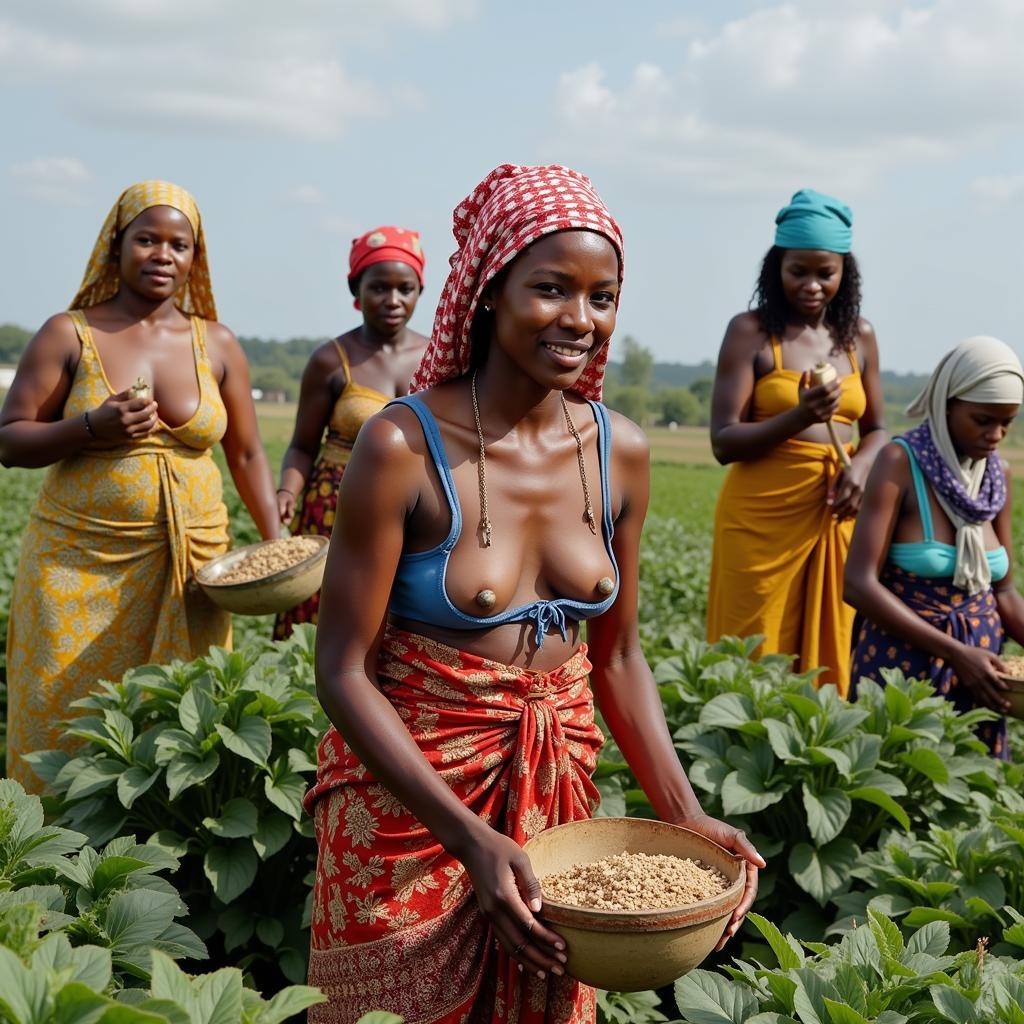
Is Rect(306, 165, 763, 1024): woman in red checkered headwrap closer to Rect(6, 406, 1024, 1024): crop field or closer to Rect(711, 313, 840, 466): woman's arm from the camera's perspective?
Rect(6, 406, 1024, 1024): crop field

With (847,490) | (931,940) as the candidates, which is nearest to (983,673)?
(847,490)

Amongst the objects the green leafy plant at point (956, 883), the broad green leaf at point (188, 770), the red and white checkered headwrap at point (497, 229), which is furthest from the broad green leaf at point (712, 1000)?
the broad green leaf at point (188, 770)

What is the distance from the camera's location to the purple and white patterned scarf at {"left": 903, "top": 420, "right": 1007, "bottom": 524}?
173 inches

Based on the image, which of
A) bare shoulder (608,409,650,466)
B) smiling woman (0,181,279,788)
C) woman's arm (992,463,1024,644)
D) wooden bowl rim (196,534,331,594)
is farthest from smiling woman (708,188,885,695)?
bare shoulder (608,409,650,466)

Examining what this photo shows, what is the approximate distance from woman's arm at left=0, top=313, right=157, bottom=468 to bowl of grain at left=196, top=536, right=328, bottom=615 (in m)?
0.57

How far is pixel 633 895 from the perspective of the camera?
213 cm

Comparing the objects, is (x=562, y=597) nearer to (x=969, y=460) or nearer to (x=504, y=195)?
(x=504, y=195)

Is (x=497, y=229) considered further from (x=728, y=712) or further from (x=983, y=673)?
(x=983, y=673)

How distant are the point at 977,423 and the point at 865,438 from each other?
1.35 metres

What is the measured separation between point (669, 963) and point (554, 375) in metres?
0.98

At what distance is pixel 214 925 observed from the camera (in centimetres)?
379

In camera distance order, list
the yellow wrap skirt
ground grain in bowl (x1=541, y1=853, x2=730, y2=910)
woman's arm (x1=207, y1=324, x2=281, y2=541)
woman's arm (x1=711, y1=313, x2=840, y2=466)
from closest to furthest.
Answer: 1. ground grain in bowl (x1=541, y1=853, x2=730, y2=910)
2. woman's arm (x1=207, y1=324, x2=281, y2=541)
3. woman's arm (x1=711, y1=313, x2=840, y2=466)
4. the yellow wrap skirt

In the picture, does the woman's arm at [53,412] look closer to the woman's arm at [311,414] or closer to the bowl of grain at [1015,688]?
the woman's arm at [311,414]

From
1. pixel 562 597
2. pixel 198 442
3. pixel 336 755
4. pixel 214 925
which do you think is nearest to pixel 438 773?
pixel 336 755
